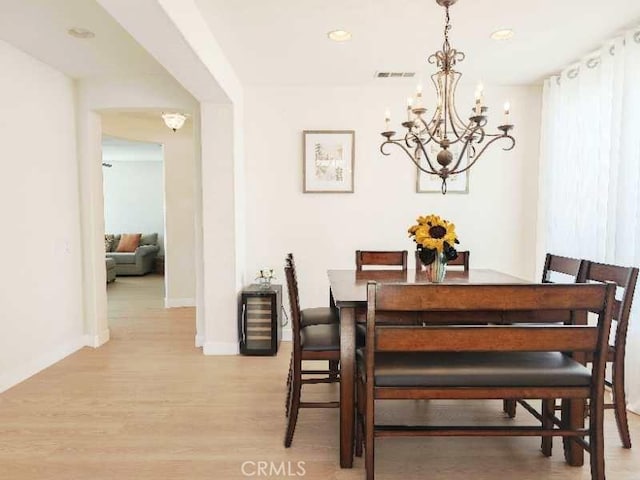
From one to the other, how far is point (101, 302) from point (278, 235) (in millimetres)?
1901

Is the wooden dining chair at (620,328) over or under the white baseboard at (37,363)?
over

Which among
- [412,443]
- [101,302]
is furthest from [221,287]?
[412,443]

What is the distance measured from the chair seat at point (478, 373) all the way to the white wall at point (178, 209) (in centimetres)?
431

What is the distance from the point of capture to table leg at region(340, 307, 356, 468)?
191 centimetres

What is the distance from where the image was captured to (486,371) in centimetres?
173

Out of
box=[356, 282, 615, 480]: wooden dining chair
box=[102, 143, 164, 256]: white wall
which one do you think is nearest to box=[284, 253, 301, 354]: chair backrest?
box=[356, 282, 615, 480]: wooden dining chair

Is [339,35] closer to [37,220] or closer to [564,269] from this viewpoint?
[564,269]

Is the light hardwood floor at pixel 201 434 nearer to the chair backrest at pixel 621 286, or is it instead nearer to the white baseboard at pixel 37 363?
the white baseboard at pixel 37 363

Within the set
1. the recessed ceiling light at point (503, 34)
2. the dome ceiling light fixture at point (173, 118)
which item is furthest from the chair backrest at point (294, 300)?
the dome ceiling light fixture at point (173, 118)

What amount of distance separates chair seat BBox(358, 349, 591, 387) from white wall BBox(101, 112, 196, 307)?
4309 millimetres

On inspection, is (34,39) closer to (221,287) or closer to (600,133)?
(221,287)

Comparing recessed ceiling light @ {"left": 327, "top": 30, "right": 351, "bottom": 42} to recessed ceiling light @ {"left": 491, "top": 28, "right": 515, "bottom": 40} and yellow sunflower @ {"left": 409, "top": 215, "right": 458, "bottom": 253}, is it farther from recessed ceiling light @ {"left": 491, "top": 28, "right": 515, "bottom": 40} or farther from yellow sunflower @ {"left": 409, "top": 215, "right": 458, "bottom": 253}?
yellow sunflower @ {"left": 409, "top": 215, "right": 458, "bottom": 253}

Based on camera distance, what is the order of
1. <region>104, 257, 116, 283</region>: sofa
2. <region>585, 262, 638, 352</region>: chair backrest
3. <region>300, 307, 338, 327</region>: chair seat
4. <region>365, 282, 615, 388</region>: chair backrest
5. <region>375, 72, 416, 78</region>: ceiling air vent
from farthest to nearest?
1. <region>104, 257, 116, 283</region>: sofa
2. <region>375, 72, 416, 78</region>: ceiling air vent
3. <region>300, 307, 338, 327</region>: chair seat
4. <region>585, 262, 638, 352</region>: chair backrest
5. <region>365, 282, 615, 388</region>: chair backrest

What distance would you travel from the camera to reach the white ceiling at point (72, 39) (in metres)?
2.48
